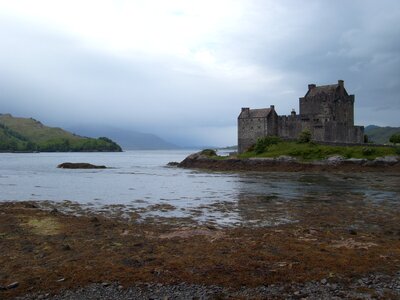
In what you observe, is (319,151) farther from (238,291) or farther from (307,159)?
(238,291)

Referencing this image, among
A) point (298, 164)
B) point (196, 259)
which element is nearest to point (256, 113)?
point (298, 164)

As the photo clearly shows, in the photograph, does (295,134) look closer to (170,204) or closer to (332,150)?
(332,150)

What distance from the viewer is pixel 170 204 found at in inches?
1169

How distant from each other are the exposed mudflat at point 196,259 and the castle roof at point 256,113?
72.9 metres

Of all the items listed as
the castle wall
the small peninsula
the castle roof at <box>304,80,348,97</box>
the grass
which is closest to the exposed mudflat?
the small peninsula

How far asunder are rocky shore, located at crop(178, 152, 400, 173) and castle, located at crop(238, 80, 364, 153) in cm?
1424

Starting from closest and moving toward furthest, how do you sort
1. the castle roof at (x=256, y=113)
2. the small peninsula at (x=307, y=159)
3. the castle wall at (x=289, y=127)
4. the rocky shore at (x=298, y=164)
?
the rocky shore at (x=298, y=164), the small peninsula at (x=307, y=159), the castle wall at (x=289, y=127), the castle roof at (x=256, y=113)

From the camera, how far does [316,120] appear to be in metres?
88.3

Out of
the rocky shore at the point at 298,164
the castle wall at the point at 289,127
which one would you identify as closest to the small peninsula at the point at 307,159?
the rocky shore at the point at 298,164

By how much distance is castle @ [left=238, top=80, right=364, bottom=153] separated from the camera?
86938mm

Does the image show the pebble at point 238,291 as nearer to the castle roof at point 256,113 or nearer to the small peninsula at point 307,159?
the small peninsula at point 307,159

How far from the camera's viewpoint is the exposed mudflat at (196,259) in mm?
10766

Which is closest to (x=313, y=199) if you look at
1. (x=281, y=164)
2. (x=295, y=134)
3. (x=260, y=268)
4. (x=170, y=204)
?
(x=170, y=204)

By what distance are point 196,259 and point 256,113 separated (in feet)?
274
